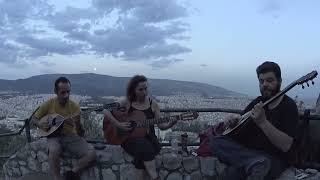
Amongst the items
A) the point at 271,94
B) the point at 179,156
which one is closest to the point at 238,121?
the point at 271,94

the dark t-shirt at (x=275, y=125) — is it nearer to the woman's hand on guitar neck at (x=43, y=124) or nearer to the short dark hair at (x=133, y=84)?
the short dark hair at (x=133, y=84)

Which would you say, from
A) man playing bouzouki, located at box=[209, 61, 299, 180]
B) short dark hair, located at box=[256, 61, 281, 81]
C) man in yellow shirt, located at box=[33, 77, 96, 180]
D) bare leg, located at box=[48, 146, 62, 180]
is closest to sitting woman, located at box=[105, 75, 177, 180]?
man in yellow shirt, located at box=[33, 77, 96, 180]

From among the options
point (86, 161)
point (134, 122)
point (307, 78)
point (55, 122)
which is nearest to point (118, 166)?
point (86, 161)

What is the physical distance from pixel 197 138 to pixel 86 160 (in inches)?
56.7

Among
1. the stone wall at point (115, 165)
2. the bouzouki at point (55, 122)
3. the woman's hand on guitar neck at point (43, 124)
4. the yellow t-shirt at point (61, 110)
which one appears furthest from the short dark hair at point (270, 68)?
the woman's hand on guitar neck at point (43, 124)

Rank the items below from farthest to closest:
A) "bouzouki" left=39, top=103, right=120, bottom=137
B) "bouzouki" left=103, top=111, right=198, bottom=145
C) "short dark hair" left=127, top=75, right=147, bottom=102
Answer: "bouzouki" left=39, top=103, right=120, bottom=137, "short dark hair" left=127, top=75, right=147, bottom=102, "bouzouki" left=103, top=111, right=198, bottom=145

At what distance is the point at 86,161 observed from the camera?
6.39 meters

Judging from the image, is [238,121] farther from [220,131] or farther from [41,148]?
[41,148]

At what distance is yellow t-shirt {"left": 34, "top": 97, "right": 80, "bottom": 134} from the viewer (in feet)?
21.8

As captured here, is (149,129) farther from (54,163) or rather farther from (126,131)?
(54,163)

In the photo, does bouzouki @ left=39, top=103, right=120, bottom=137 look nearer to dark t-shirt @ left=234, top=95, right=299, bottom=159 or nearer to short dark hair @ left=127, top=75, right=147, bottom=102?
short dark hair @ left=127, top=75, right=147, bottom=102

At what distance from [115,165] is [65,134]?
2.72ft

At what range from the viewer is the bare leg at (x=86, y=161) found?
639 centimetres

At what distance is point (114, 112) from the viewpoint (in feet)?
20.5
